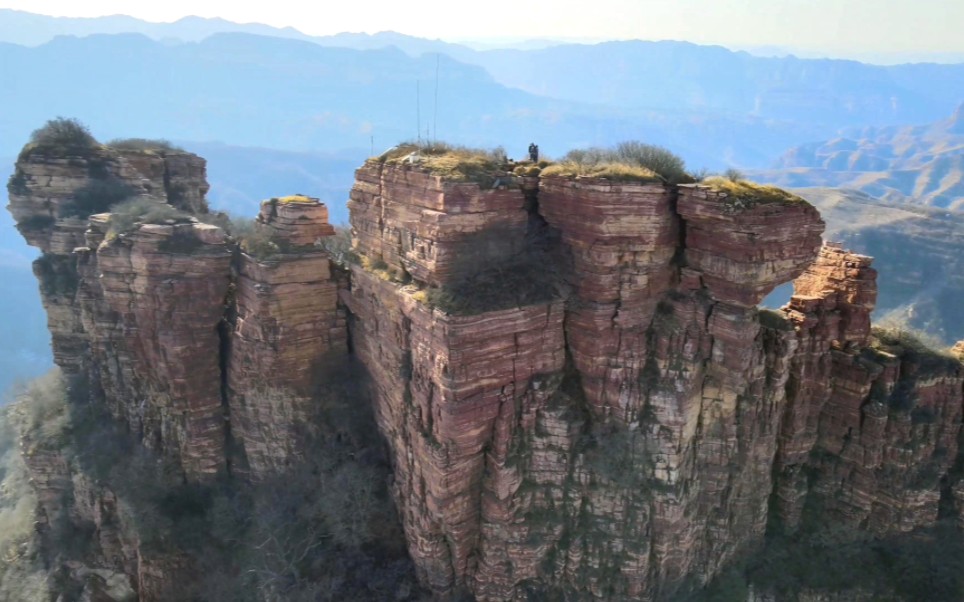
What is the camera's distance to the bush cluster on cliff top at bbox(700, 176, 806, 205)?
17.3 m

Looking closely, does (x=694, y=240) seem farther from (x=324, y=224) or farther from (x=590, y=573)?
(x=324, y=224)

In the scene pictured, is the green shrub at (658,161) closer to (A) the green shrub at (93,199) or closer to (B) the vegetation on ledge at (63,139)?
(A) the green shrub at (93,199)

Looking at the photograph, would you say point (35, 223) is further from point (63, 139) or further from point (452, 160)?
point (452, 160)

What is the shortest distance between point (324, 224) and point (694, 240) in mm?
15891

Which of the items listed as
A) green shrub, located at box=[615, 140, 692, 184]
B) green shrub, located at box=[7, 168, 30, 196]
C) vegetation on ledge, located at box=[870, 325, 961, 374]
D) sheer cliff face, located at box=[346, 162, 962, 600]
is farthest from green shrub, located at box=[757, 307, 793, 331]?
green shrub, located at box=[7, 168, 30, 196]

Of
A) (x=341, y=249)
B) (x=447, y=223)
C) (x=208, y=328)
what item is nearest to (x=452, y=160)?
(x=447, y=223)

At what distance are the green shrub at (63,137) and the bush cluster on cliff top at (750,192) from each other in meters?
34.1

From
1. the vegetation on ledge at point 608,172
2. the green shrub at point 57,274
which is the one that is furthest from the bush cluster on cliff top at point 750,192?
the green shrub at point 57,274

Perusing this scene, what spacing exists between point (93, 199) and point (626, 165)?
98.4 ft

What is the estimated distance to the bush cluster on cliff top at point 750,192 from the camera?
1734 centimetres

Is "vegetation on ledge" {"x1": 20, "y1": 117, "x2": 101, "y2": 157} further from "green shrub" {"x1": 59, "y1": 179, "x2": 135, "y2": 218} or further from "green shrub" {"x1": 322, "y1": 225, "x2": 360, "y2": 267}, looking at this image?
"green shrub" {"x1": 322, "y1": 225, "x2": 360, "y2": 267}

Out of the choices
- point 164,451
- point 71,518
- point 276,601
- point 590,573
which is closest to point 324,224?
point 164,451

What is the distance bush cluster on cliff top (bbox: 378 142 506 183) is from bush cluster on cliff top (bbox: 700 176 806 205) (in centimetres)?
706

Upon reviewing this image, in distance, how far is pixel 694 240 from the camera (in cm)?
1875
